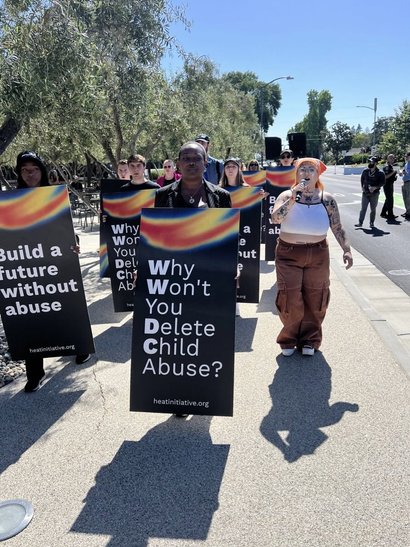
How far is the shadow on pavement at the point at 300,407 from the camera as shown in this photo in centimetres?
317

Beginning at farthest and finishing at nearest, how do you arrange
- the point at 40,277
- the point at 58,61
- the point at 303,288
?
the point at 58,61, the point at 303,288, the point at 40,277

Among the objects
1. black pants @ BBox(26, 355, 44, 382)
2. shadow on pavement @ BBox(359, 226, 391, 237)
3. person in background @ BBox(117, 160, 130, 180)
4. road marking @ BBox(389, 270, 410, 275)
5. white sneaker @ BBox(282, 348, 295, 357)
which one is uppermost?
person in background @ BBox(117, 160, 130, 180)

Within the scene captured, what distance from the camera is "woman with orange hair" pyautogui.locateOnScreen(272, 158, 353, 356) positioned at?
4.25 m

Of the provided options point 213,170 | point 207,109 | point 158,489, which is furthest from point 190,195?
point 207,109

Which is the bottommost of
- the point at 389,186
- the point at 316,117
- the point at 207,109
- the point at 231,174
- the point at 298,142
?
the point at 389,186

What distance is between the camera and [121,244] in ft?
18.6

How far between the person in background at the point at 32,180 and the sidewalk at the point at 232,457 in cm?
12

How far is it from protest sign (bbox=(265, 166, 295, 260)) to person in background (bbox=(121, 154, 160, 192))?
2602 millimetres

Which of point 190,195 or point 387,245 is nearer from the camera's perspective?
point 190,195

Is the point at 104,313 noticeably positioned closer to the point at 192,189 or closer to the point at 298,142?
the point at 192,189

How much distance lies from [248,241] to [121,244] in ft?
5.13

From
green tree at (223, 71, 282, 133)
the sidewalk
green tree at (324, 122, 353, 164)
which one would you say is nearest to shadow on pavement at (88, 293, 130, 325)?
the sidewalk

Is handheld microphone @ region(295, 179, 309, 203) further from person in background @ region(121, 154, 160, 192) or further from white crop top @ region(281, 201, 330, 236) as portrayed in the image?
person in background @ region(121, 154, 160, 192)

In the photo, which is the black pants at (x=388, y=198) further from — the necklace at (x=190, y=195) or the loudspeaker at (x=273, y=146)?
the necklace at (x=190, y=195)
